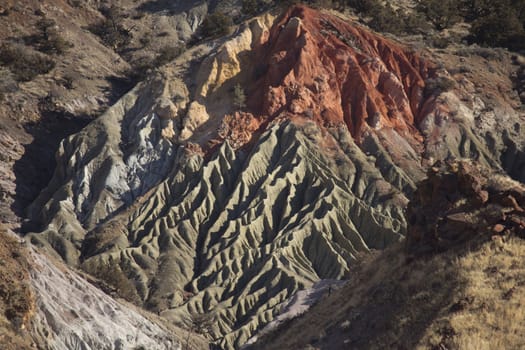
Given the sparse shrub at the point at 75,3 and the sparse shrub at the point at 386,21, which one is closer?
the sparse shrub at the point at 386,21

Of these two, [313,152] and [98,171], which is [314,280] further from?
[98,171]

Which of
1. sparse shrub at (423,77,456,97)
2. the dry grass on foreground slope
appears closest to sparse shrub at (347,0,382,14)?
sparse shrub at (423,77,456,97)

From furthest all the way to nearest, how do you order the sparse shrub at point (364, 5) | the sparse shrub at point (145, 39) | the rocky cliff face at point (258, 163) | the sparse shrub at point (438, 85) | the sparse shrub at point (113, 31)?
the sparse shrub at point (145, 39) < the sparse shrub at point (113, 31) < the sparse shrub at point (364, 5) < the sparse shrub at point (438, 85) < the rocky cliff face at point (258, 163)

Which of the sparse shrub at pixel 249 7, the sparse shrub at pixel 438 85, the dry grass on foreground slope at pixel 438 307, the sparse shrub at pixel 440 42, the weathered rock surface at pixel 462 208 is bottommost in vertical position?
the sparse shrub at pixel 438 85

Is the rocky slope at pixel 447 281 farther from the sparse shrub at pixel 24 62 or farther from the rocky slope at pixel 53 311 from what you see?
the sparse shrub at pixel 24 62

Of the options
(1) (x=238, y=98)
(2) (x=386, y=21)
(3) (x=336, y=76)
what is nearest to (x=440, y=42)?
(2) (x=386, y=21)

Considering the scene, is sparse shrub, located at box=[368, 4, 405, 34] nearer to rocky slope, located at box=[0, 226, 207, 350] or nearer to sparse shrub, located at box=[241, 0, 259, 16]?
sparse shrub, located at box=[241, 0, 259, 16]

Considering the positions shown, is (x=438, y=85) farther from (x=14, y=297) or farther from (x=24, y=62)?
(x=14, y=297)

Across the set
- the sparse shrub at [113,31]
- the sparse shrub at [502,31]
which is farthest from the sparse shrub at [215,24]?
the sparse shrub at [502,31]
